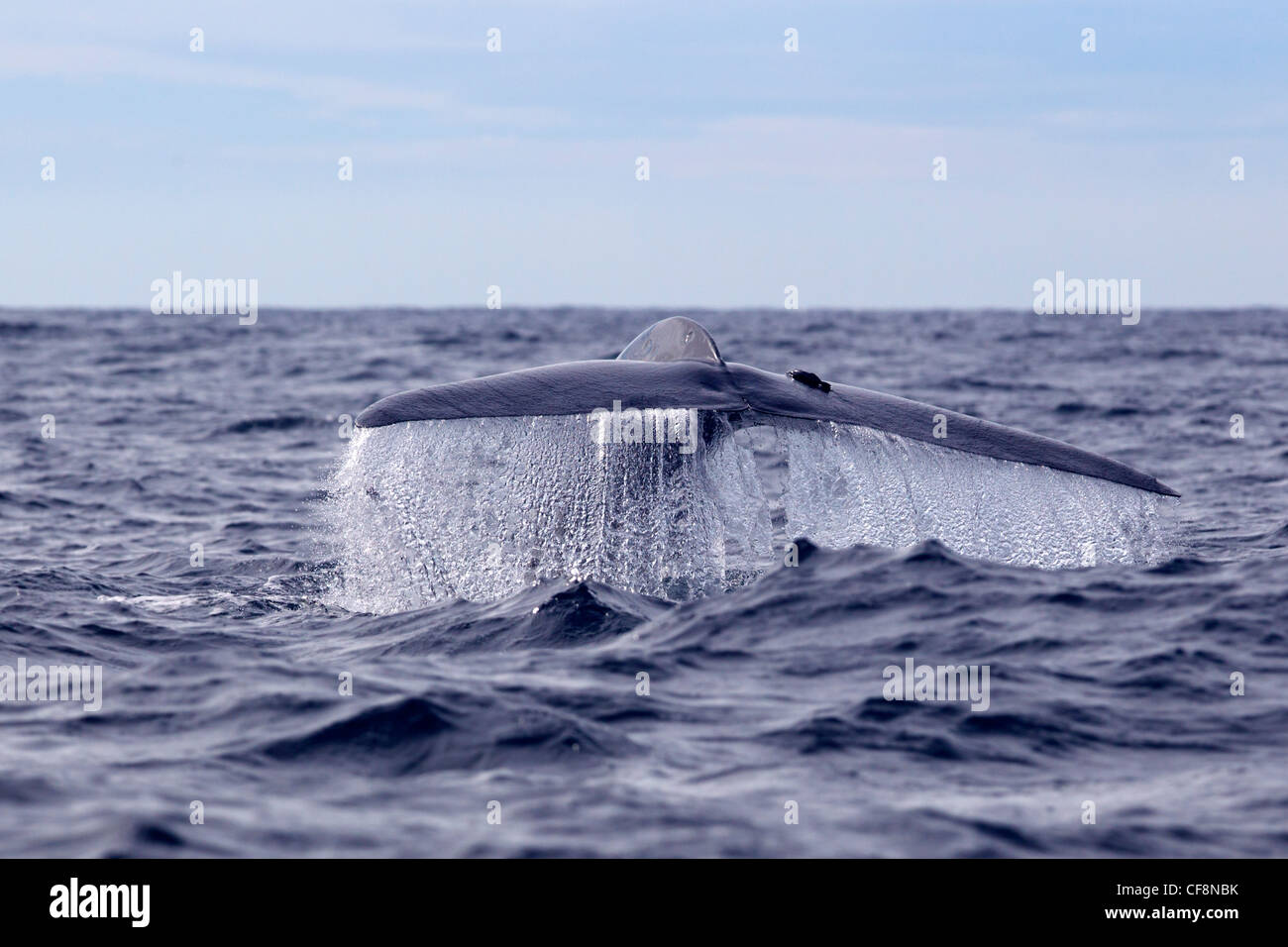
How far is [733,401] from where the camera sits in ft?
32.8

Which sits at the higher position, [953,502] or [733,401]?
[733,401]

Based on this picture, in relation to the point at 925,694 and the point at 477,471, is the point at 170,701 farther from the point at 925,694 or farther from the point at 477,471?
the point at 477,471

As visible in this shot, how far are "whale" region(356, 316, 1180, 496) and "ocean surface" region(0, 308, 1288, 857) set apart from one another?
1.00ft

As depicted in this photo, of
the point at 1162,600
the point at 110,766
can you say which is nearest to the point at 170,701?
the point at 110,766
